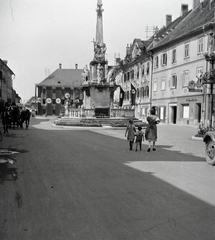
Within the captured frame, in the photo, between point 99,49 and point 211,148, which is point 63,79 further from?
point 211,148

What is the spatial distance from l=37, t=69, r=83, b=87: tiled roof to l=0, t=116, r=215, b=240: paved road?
286ft

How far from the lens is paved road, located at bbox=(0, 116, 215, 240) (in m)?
4.23

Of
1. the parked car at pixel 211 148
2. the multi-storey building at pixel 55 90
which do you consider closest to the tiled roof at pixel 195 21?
the parked car at pixel 211 148

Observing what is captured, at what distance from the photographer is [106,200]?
219 inches

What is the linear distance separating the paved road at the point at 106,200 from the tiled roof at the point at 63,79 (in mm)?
87317

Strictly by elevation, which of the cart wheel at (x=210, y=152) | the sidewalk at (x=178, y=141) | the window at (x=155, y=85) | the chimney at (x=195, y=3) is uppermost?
the chimney at (x=195, y=3)

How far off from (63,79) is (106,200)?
92.6 meters

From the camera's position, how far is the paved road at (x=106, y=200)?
423cm

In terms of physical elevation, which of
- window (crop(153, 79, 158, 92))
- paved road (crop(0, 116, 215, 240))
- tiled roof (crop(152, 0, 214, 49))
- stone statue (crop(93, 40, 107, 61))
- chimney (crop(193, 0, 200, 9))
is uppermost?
chimney (crop(193, 0, 200, 9))

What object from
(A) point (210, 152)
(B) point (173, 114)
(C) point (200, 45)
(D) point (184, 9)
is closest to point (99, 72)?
(C) point (200, 45)

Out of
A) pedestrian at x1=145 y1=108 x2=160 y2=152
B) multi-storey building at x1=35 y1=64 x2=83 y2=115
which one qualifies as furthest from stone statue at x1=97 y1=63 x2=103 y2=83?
multi-storey building at x1=35 y1=64 x2=83 y2=115

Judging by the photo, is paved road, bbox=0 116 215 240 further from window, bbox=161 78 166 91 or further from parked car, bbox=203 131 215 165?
window, bbox=161 78 166 91

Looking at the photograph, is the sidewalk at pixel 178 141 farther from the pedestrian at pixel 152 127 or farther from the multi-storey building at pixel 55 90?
the multi-storey building at pixel 55 90

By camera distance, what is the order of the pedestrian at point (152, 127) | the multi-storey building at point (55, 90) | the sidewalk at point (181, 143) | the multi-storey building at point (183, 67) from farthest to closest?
1. the multi-storey building at point (55, 90)
2. the multi-storey building at point (183, 67)
3. the sidewalk at point (181, 143)
4. the pedestrian at point (152, 127)
